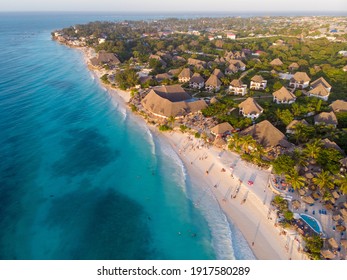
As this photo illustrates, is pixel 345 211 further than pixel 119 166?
No

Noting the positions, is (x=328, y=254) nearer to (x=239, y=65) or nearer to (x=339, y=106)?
(x=339, y=106)

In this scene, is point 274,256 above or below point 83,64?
above

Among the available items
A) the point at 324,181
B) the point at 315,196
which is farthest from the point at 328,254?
the point at 324,181

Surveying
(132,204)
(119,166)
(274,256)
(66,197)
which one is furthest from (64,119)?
(274,256)

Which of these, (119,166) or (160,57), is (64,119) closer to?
(119,166)

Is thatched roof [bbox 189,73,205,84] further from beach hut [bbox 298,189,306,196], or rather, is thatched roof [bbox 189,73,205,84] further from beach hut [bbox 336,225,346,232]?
beach hut [bbox 336,225,346,232]
